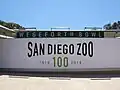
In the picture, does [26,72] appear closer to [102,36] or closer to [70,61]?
[70,61]

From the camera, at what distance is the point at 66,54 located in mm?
21906

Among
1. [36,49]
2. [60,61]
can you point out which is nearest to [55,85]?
[60,61]

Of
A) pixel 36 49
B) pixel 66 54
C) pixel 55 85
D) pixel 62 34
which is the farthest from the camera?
pixel 62 34

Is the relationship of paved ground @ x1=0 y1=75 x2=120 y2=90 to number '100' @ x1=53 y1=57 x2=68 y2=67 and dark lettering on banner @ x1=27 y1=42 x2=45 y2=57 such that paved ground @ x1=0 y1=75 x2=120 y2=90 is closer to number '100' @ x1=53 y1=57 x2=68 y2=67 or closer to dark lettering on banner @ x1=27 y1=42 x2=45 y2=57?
number '100' @ x1=53 y1=57 x2=68 y2=67

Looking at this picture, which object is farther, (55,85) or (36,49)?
(36,49)

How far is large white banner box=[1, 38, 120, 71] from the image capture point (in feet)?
72.2

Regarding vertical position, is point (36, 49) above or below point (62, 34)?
below

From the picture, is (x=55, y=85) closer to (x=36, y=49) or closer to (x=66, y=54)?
(x=66, y=54)

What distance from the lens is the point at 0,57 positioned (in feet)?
74.7

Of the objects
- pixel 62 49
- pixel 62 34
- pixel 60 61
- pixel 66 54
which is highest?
pixel 62 34

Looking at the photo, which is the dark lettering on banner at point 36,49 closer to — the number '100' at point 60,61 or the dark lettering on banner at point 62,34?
the dark lettering on banner at point 62,34

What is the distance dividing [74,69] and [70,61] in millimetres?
719

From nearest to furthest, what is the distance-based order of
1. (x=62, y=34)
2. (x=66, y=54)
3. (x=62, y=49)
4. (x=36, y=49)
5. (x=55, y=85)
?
1. (x=55, y=85)
2. (x=66, y=54)
3. (x=62, y=49)
4. (x=36, y=49)
5. (x=62, y=34)

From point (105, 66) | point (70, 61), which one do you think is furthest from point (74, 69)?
point (105, 66)
